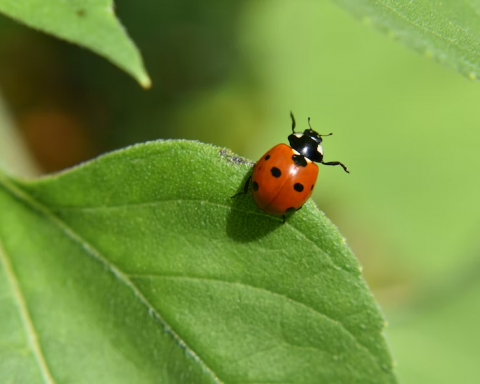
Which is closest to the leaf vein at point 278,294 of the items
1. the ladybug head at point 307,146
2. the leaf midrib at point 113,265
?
the leaf midrib at point 113,265

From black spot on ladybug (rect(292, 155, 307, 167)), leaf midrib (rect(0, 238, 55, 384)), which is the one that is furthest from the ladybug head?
leaf midrib (rect(0, 238, 55, 384))

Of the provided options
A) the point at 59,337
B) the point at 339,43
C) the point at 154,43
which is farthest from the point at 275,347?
the point at 339,43

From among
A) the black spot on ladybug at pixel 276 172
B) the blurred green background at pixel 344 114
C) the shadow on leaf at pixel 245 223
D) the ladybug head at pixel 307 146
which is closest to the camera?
the shadow on leaf at pixel 245 223

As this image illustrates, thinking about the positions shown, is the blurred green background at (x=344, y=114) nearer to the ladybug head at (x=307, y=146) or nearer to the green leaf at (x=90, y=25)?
the ladybug head at (x=307, y=146)

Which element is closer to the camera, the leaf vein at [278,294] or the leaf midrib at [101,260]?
the leaf vein at [278,294]

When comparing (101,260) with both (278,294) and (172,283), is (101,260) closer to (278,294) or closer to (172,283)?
(172,283)

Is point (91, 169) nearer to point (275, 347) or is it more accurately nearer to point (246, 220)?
point (246, 220)
